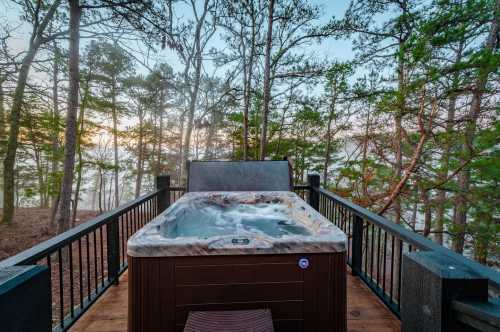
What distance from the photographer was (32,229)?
726cm

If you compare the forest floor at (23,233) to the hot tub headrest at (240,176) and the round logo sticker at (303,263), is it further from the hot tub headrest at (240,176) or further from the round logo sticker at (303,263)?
the round logo sticker at (303,263)

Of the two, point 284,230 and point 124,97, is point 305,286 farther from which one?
point 124,97

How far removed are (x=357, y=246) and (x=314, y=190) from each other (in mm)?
1291

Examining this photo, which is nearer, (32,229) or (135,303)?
(135,303)

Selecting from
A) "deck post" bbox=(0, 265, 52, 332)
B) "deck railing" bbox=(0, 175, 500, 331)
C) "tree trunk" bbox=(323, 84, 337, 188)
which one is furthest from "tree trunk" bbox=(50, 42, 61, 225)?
"tree trunk" bbox=(323, 84, 337, 188)

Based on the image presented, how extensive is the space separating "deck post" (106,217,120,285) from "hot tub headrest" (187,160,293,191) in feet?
4.81

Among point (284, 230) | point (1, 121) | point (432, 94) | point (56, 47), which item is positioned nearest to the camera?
point (284, 230)

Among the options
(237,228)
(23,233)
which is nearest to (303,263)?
(237,228)

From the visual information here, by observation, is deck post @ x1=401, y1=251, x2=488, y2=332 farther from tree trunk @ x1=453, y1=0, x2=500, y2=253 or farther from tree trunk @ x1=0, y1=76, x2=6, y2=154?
tree trunk @ x1=0, y1=76, x2=6, y2=154

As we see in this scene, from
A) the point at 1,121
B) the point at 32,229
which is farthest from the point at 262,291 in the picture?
the point at 32,229

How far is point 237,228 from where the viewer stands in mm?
2982

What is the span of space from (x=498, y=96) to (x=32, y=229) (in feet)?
40.1

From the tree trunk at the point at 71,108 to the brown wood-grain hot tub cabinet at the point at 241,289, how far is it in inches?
183

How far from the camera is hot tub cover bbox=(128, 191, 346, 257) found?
1.47 meters
